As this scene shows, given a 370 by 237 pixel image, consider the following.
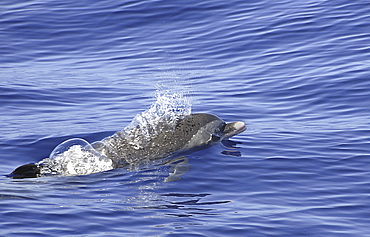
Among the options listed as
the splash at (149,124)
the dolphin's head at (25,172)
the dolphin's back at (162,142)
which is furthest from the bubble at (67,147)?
the splash at (149,124)

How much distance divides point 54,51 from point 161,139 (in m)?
10.3

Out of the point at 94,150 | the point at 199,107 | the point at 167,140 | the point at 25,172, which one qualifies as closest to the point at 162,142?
the point at 167,140

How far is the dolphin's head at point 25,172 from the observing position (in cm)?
891

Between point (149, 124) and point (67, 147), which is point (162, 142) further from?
point (67, 147)

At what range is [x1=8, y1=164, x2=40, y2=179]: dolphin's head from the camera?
351 inches

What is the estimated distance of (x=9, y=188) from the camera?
26.7 feet

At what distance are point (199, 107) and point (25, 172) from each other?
5.52 meters

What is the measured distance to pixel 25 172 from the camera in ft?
29.4

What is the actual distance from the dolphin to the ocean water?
295 millimetres

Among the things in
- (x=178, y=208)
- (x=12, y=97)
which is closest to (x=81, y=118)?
(x=12, y=97)

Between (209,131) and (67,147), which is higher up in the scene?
(67,147)

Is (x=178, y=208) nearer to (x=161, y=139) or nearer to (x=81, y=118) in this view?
(x=161, y=139)

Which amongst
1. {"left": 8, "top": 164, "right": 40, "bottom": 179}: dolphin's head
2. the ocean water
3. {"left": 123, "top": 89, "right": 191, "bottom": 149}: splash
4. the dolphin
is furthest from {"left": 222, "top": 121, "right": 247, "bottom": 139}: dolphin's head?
{"left": 8, "top": 164, "right": 40, "bottom": 179}: dolphin's head

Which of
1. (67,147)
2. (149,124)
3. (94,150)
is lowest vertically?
(94,150)
